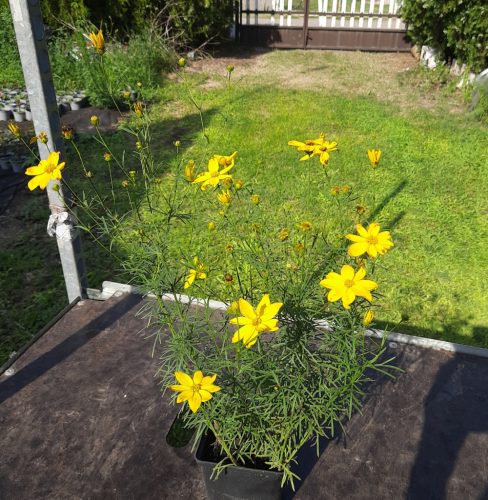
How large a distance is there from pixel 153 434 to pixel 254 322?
118 cm

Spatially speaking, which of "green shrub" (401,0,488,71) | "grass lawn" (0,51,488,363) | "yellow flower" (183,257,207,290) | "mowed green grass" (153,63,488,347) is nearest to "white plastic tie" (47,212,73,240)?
"grass lawn" (0,51,488,363)

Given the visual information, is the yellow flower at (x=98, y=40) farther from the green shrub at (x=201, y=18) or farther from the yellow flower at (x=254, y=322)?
the green shrub at (x=201, y=18)

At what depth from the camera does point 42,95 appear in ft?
8.03

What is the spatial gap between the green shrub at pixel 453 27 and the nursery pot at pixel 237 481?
6.77 metres

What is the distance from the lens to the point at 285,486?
2.05 metres

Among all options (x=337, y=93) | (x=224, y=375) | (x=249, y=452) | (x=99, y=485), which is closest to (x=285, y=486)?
(x=249, y=452)

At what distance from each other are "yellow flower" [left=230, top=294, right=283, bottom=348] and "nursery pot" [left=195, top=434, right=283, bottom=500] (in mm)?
680

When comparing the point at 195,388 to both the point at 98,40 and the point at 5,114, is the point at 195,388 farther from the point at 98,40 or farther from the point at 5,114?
the point at 5,114

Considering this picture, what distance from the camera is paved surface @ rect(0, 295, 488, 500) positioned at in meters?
2.05

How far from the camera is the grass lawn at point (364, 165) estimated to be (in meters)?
3.63

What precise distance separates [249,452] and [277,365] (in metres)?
0.36

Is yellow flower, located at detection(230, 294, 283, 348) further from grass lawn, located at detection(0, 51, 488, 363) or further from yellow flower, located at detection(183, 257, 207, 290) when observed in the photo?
grass lawn, located at detection(0, 51, 488, 363)

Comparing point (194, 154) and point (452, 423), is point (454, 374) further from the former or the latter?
point (194, 154)

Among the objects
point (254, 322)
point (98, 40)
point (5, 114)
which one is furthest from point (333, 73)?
point (254, 322)
